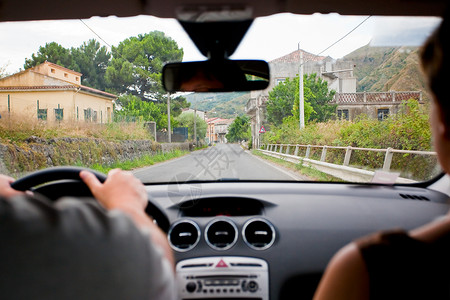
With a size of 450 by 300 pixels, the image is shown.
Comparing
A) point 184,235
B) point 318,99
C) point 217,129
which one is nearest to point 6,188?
point 184,235

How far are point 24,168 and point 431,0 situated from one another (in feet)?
12.8

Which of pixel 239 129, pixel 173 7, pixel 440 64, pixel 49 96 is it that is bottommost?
pixel 239 129

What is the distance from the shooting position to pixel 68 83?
3699 mm

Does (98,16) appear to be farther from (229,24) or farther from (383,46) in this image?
(383,46)

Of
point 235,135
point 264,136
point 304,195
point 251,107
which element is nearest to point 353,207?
point 304,195

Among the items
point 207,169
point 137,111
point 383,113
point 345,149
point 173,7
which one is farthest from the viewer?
point 345,149

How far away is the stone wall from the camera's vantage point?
3.47 m

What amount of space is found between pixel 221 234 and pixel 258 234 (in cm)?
27

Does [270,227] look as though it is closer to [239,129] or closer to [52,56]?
[239,129]

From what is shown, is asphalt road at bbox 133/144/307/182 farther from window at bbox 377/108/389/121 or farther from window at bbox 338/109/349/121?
window at bbox 377/108/389/121

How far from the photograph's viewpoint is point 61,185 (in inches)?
69.7

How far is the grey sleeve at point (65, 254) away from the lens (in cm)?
91

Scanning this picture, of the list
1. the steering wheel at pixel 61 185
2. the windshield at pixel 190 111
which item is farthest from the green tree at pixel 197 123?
the steering wheel at pixel 61 185

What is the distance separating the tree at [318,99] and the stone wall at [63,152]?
2.52 metres
